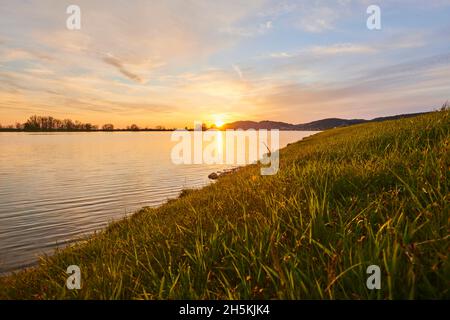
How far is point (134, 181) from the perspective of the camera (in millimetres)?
38312

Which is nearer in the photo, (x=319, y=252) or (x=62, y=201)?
(x=319, y=252)

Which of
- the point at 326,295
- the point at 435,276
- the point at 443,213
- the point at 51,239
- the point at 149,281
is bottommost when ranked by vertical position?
the point at 51,239

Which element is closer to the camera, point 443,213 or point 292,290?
point 292,290

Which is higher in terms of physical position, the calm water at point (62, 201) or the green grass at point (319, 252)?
the green grass at point (319, 252)

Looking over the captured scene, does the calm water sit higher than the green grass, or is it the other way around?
the green grass

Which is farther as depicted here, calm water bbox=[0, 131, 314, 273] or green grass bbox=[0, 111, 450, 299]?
calm water bbox=[0, 131, 314, 273]

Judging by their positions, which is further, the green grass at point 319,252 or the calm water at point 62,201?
the calm water at point 62,201

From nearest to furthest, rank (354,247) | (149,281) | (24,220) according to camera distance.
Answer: (354,247) < (149,281) < (24,220)

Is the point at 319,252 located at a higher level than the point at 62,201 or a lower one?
higher
